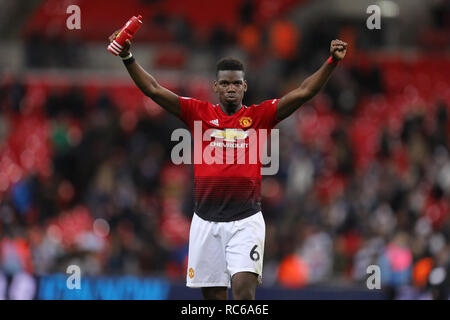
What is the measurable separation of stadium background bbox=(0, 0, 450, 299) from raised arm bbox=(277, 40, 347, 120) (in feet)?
9.84

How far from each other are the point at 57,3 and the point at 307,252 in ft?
36.4

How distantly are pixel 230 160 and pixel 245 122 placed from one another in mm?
354

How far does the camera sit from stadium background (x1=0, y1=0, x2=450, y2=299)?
1465cm

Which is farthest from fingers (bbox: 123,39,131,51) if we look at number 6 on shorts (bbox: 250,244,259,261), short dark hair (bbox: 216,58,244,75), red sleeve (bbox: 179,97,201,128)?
number 6 on shorts (bbox: 250,244,259,261)

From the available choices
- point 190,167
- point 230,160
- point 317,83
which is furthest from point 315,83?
point 190,167

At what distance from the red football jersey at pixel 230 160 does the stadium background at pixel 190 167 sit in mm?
2913

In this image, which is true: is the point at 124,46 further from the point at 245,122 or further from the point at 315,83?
the point at 315,83

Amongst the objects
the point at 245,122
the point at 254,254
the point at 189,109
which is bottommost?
the point at 254,254

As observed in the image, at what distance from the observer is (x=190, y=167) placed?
18.4 m

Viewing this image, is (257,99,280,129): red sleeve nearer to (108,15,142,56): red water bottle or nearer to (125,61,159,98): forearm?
(125,61,159,98): forearm

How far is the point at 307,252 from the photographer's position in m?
15.5

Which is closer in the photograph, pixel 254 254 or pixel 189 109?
pixel 254 254

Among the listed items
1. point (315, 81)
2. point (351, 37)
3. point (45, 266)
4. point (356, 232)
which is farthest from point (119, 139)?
point (315, 81)

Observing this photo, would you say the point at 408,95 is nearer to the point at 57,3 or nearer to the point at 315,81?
the point at 57,3
